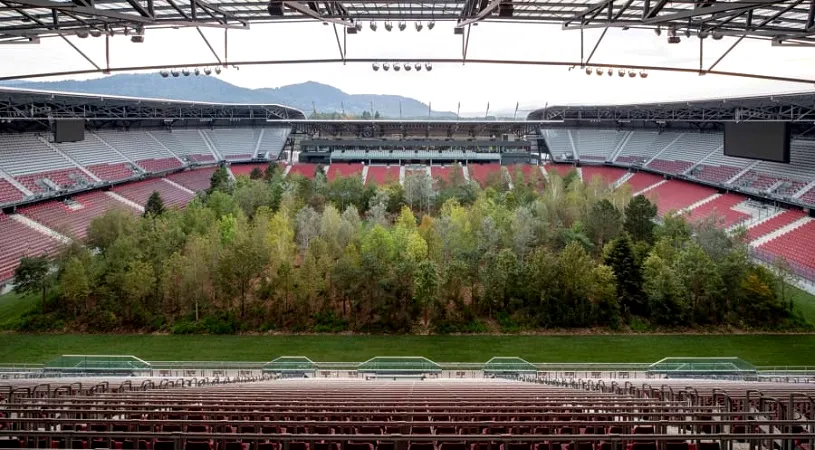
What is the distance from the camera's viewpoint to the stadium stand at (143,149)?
54688 mm

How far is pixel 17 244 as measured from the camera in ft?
105

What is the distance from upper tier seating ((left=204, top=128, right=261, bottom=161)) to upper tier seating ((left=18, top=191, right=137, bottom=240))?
2461 cm

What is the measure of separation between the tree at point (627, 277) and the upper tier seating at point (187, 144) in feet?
164

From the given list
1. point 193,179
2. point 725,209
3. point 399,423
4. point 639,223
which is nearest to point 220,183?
point 193,179

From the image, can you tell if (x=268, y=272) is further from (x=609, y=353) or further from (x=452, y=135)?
(x=452, y=135)

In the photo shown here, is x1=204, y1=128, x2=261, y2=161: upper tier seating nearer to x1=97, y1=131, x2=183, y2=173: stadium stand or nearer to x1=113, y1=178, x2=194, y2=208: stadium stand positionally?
x1=97, y1=131, x2=183, y2=173: stadium stand

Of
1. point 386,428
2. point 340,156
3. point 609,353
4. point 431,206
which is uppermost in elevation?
point 340,156

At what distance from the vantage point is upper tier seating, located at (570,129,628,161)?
68.6 m

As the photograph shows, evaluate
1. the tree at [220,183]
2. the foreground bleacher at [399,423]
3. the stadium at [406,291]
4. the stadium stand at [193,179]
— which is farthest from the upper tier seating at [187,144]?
the foreground bleacher at [399,423]

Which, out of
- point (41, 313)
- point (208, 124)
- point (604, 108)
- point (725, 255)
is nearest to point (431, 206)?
point (725, 255)

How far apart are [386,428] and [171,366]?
15143 millimetres

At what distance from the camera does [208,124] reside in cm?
7162

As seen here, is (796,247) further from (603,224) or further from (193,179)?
(193,179)

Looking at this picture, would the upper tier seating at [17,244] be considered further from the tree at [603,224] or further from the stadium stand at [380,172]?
the stadium stand at [380,172]
